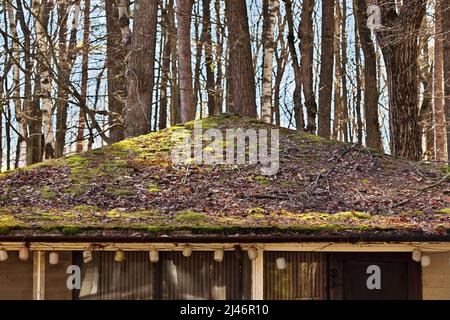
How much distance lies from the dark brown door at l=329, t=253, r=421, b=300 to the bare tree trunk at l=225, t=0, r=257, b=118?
7137 millimetres

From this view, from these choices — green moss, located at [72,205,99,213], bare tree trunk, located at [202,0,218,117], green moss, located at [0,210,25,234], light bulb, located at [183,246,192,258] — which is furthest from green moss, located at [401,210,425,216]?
bare tree trunk, located at [202,0,218,117]

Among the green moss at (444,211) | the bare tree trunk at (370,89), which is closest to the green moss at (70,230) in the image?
the green moss at (444,211)

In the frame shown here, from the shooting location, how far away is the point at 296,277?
8.44 metres

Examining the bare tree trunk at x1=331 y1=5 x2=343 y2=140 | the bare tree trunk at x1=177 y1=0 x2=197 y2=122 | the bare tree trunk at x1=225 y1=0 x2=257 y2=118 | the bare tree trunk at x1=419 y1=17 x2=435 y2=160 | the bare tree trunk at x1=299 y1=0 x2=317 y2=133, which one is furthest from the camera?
the bare tree trunk at x1=331 y1=5 x2=343 y2=140

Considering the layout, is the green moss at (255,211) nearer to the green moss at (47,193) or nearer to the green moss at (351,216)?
the green moss at (351,216)

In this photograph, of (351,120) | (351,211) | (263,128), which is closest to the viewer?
(351,211)

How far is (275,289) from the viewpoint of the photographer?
838 centimetres

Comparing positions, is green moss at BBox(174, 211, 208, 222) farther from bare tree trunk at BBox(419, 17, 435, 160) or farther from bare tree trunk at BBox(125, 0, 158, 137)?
bare tree trunk at BBox(419, 17, 435, 160)

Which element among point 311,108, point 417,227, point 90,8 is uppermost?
point 90,8

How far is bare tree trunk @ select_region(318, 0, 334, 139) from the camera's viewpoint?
18750 millimetres

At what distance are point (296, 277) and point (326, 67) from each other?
1190cm

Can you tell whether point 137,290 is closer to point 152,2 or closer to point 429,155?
point 152,2
